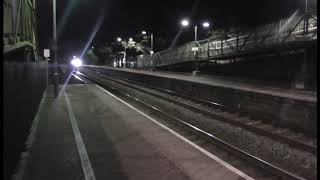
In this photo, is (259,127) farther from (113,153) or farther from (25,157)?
(25,157)

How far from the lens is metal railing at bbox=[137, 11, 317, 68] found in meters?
33.4

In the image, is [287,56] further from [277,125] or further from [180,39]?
[180,39]

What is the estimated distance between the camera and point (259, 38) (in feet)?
134

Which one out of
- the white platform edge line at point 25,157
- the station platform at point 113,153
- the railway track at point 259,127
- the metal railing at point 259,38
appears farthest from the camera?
the metal railing at point 259,38

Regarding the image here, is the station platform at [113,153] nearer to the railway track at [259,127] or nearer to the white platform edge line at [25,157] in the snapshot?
the white platform edge line at [25,157]

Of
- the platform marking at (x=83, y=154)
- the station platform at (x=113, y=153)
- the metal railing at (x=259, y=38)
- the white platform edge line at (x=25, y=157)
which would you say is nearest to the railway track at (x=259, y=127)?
the station platform at (x=113, y=153)

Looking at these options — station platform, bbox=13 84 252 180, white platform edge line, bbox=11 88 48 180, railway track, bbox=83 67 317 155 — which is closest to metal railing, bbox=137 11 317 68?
railway track, bbox=83 67 317 155

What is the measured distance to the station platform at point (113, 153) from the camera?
9.90 meters

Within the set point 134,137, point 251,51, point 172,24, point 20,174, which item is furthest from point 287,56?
point 172,24

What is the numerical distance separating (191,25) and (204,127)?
227 feet

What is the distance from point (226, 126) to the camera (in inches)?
658

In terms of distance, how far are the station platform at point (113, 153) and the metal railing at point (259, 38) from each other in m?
18.3

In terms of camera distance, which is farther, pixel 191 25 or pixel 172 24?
pixel 172 24

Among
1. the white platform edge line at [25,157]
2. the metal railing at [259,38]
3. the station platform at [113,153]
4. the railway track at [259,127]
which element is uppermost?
the metal railing at [259,38]
